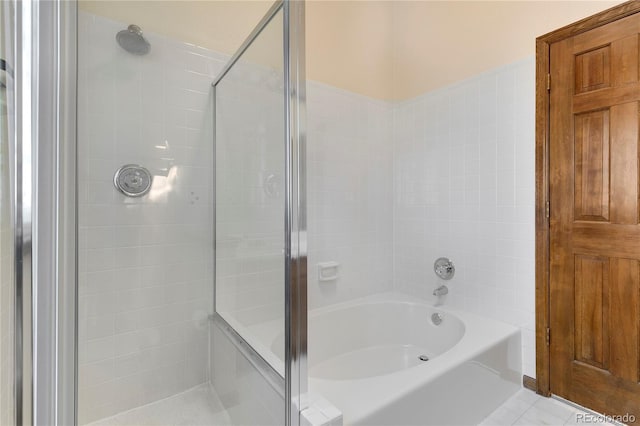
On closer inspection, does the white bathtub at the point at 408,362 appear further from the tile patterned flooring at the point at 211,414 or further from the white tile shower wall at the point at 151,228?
the white tile shower wall at the point at 151,228

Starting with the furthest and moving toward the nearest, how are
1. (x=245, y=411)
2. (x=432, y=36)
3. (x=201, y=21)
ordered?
(x=432, y=36) < (x=201, y=21) < (x=245, y=411)

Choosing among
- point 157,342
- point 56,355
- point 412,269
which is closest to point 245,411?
point 157,342

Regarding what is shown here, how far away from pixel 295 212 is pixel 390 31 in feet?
6.70

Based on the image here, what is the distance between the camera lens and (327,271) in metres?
1.94

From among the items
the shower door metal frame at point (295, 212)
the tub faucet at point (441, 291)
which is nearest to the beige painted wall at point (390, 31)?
the shower door metal frame at point (295, 212)

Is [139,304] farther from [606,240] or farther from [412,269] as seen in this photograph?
[606,240]

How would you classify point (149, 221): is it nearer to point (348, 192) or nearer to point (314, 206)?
point (314, 206)

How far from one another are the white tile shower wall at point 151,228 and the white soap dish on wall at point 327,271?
0.69m

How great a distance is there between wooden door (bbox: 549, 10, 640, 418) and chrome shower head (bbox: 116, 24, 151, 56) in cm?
201

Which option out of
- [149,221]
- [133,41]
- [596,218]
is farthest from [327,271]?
[133,41]

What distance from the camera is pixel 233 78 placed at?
146cm

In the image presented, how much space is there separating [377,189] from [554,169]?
1.04m

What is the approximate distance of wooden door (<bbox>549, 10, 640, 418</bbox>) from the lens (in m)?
1.29

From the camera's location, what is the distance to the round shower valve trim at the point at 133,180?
1.33m
